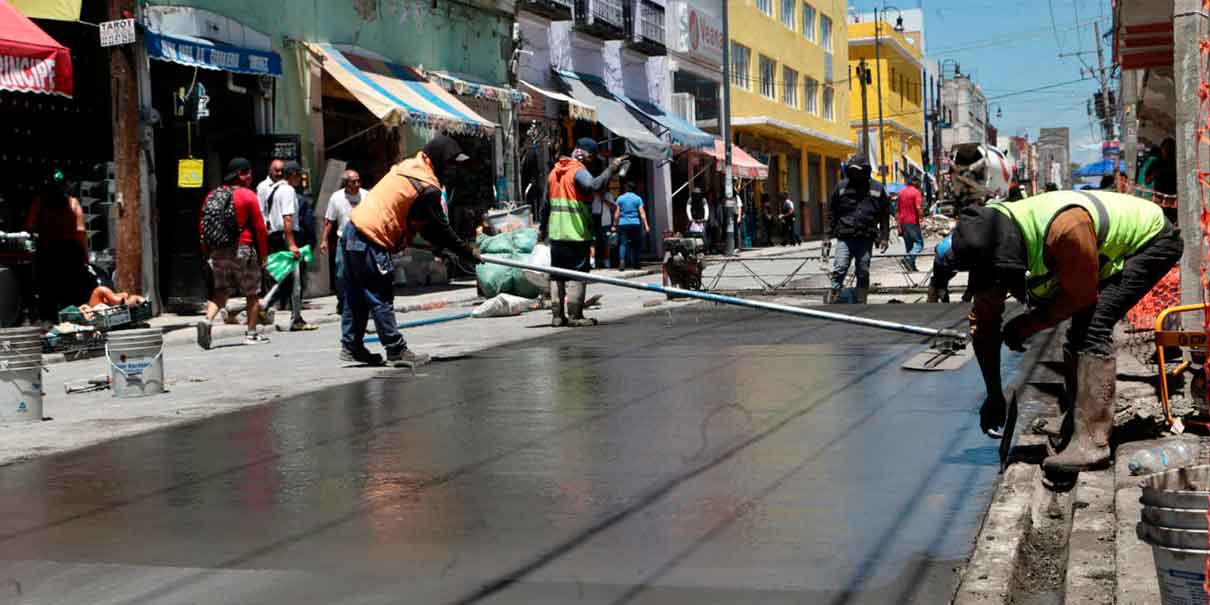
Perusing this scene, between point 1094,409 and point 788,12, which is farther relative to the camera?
point 788,12

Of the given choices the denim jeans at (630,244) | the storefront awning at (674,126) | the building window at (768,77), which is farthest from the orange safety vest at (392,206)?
the building window at (768,77)

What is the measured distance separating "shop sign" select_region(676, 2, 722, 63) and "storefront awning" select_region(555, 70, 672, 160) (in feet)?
23.2

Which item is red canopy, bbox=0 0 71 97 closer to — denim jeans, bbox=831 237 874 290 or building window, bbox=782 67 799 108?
denim jeans, bbox=831 237 874 290

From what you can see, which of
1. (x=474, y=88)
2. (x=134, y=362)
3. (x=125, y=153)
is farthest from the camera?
(x=474, y=88)

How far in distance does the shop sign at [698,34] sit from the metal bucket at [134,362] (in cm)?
3141

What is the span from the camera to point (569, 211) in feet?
43.6

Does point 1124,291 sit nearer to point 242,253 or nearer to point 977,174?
point 977,174

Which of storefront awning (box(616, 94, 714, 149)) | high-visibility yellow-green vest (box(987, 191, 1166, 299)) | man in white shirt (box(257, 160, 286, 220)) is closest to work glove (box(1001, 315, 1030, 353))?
high-visibility yellow-green vest (box(987, 191, 1166, 299))

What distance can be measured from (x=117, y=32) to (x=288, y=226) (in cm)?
288

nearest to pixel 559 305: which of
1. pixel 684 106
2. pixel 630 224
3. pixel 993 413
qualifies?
pixel 993 413

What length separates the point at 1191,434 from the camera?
628cm

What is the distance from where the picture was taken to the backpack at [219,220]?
42.5 feet

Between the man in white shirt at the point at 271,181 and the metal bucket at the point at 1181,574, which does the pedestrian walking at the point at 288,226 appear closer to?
the man in white shirt at the point at 271,181

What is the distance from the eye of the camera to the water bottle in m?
5.46
